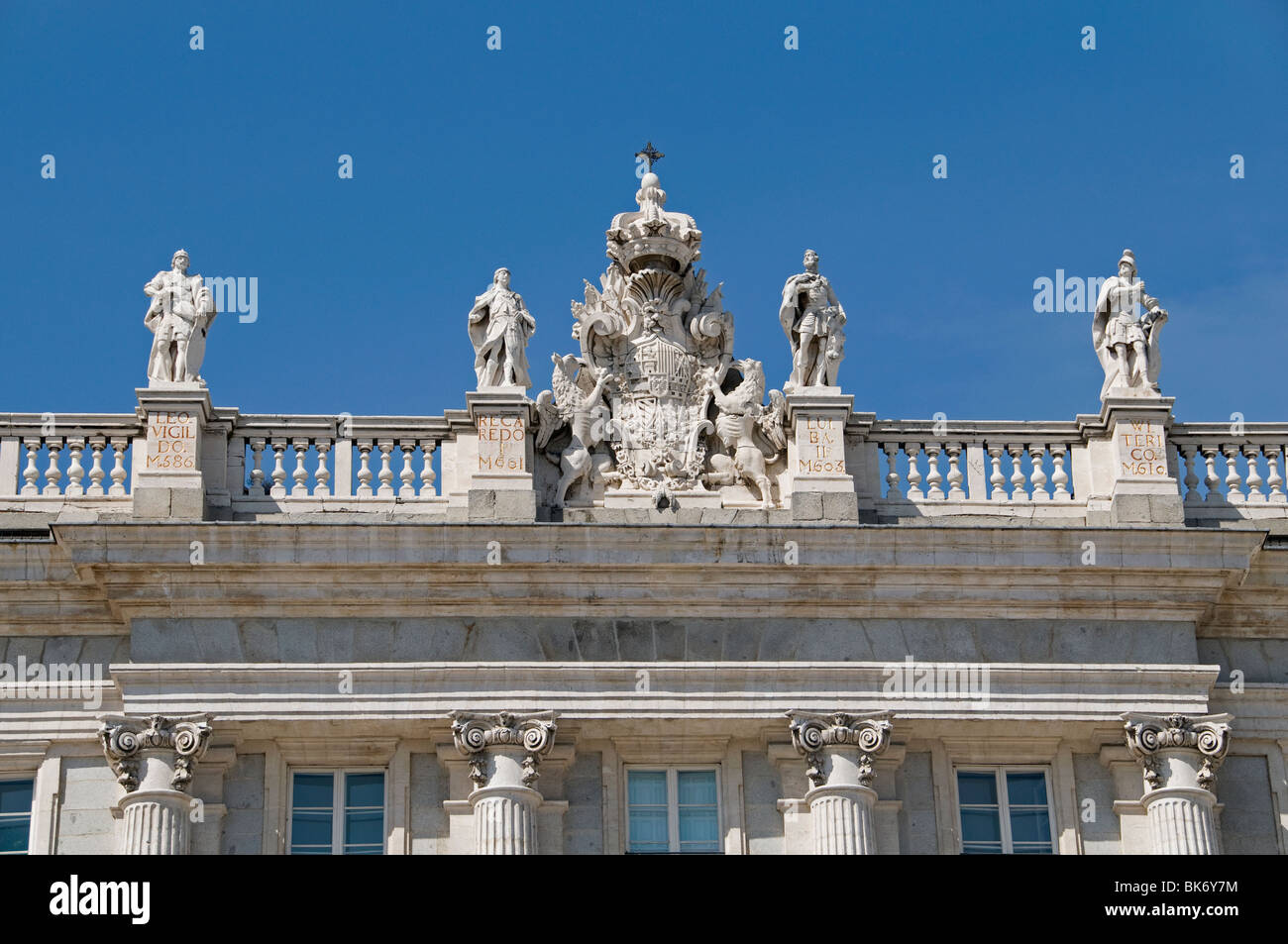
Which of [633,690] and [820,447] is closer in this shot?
[633,690]

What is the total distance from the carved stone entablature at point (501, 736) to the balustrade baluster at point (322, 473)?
8.92ft

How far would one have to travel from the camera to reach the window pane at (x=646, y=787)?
100ft

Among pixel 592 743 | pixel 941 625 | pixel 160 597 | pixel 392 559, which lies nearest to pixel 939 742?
pixel 941 625

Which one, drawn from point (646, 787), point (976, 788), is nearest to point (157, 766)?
point (646, 787)

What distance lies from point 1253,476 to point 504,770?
25.0ft

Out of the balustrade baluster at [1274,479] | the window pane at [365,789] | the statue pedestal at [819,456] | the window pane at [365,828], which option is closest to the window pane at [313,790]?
the window pane at [365,789]

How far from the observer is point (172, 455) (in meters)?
31.1

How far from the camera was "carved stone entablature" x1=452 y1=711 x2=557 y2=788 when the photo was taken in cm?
2988

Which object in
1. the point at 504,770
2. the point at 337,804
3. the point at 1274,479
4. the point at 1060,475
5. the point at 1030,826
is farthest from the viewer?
the point at 1274,479

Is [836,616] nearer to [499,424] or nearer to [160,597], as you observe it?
[499,424]

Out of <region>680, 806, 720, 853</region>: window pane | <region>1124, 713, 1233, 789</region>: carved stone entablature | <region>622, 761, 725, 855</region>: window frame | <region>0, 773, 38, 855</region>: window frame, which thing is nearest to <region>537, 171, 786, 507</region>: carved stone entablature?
<region>622, 761, 725, 855</region>: window frame

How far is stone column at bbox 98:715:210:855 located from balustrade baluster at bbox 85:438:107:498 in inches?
97.6

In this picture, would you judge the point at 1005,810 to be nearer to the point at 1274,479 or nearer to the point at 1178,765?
the point at 1178,765

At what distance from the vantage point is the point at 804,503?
102 feet
